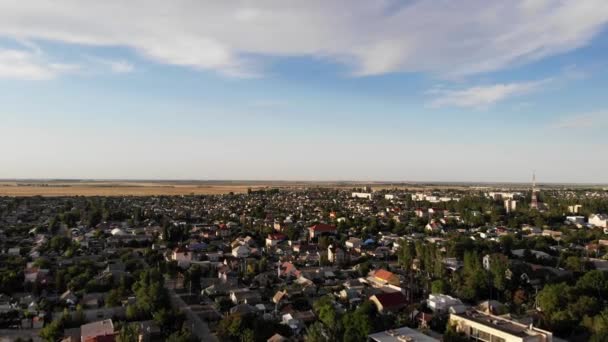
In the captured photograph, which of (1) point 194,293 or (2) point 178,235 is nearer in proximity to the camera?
(1) point 194,293

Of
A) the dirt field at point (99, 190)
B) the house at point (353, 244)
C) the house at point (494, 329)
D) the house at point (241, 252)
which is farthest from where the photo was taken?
the dirt field at point (99, 190)

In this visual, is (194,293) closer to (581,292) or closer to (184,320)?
(184,320)

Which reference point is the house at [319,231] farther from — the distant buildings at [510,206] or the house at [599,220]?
the distant buildings at [510,206]

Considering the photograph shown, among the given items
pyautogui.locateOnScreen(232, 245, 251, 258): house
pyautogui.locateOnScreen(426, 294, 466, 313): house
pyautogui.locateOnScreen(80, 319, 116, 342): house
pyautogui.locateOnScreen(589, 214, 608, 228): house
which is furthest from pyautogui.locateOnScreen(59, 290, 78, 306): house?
pyautogui.locateOnScreen(589, 214, 608, 228): house

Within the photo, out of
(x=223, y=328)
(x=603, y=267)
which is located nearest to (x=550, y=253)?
(x=603, y=267)

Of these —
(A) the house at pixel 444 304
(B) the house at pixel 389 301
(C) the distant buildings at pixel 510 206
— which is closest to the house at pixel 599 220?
(C) the distant buildings at pixel 510 206

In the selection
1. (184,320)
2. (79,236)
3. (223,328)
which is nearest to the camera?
(223,328)

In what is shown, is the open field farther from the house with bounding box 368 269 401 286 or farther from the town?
the house with bounding box 368 269 401 286
